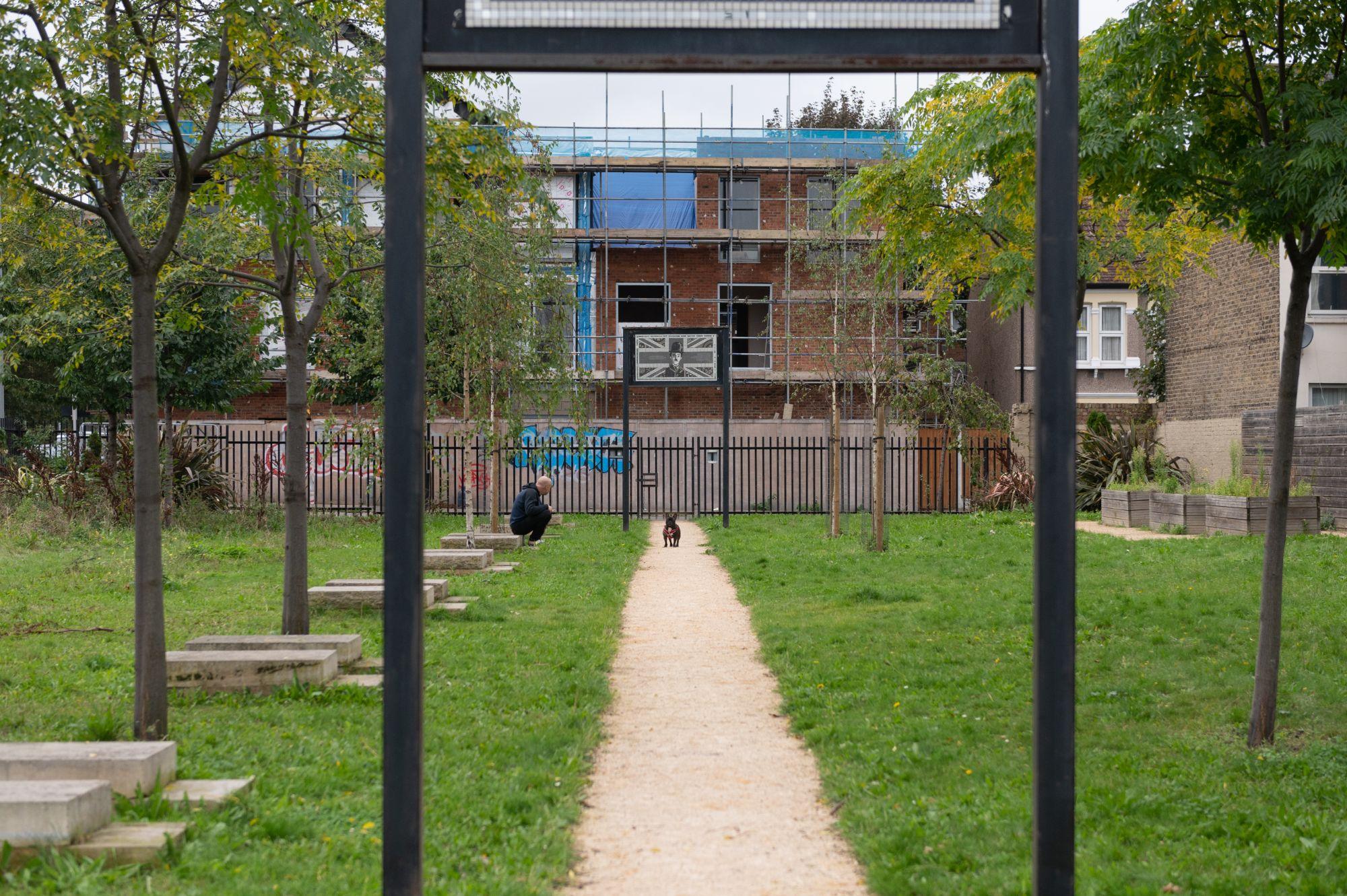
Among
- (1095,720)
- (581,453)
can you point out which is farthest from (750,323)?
(1095,720)

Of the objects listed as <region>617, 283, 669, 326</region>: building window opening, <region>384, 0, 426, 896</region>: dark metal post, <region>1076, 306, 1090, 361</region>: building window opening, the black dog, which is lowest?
the black dog

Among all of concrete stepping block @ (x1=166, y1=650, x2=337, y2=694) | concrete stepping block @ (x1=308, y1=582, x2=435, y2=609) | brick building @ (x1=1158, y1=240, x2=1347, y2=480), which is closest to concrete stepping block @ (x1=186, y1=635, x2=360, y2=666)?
concrete stepping block @ (x1=166, y1=650, x2=337, y2=694)

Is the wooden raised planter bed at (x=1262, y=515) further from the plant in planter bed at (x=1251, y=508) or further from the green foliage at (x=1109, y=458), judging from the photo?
the green foliage at (x=1109, y=458)

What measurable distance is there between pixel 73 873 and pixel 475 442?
59.8 ft

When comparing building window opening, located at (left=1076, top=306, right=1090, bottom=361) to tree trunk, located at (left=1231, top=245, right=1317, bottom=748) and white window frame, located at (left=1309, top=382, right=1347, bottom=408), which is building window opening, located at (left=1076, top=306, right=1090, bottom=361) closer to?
white window frame, located at (left=1309, top=382, right=1347, bottom=408)

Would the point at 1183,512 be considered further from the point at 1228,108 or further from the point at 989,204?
the point at 1228,108

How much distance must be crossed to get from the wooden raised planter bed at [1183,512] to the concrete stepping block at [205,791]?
55.8ft

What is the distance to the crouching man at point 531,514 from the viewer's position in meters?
19.0

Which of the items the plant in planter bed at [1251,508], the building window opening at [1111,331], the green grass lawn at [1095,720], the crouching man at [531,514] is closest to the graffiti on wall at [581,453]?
the crouching man at [531,514]

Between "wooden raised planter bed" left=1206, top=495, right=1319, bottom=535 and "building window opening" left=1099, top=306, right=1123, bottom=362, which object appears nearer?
"wooden raised planter bed" left=1206, top=495, right=1319, bottom=535

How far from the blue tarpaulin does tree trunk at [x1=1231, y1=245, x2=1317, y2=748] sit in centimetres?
2750

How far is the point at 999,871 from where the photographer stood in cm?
466

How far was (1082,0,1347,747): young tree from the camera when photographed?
670 cm

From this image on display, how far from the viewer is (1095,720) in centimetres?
739
